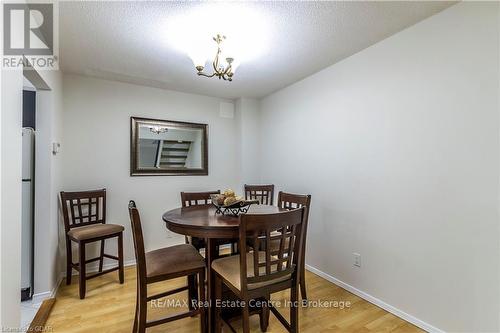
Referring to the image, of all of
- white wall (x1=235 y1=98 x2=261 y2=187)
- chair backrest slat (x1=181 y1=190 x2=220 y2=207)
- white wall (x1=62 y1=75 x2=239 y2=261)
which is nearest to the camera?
chair backrest slat (x1=181 y1=190 x2=220 y2=207)

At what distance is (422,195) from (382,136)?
58cm

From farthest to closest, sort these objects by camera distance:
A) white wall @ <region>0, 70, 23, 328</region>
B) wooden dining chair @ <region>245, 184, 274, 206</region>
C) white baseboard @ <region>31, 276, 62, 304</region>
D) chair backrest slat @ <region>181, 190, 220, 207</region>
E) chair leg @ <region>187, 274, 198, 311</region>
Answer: wooden dining chair @ <region>245, 184, 274, 206</region> → chair backrest slat @ <region>181, 190, 220, 207</region> → white baseboard @ <region>31, 276, 62, 304</region> → chair leg @ <region>187, 274, 198, 311</region> → white wall @ <region>0, 70, 23, 328</region>

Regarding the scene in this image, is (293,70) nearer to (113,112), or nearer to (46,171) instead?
(113,112)

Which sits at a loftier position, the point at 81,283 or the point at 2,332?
the point at 2,332

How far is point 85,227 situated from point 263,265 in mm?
2075

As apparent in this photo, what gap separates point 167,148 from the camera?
3432 mm

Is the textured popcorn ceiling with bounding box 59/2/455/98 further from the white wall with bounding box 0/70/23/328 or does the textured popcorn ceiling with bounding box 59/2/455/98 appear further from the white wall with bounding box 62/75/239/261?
the white wall with bounding box 0/70/23/328

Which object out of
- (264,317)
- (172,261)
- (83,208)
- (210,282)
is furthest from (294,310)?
(83,208)

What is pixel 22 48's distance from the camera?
1.65 meters

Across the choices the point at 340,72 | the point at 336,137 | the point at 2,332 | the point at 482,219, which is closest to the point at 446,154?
the point at 482,219

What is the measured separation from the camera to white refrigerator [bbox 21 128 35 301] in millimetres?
2260

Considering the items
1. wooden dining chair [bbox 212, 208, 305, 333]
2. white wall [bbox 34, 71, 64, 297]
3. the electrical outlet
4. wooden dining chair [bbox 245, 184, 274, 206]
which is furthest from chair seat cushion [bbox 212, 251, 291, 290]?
white wall [bbox 34, 71, 64, 297]

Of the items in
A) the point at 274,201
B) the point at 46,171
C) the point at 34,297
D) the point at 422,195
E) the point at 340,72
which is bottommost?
the point at 34,297

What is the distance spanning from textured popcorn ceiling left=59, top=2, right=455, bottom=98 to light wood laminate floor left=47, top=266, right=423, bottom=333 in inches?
90.2
